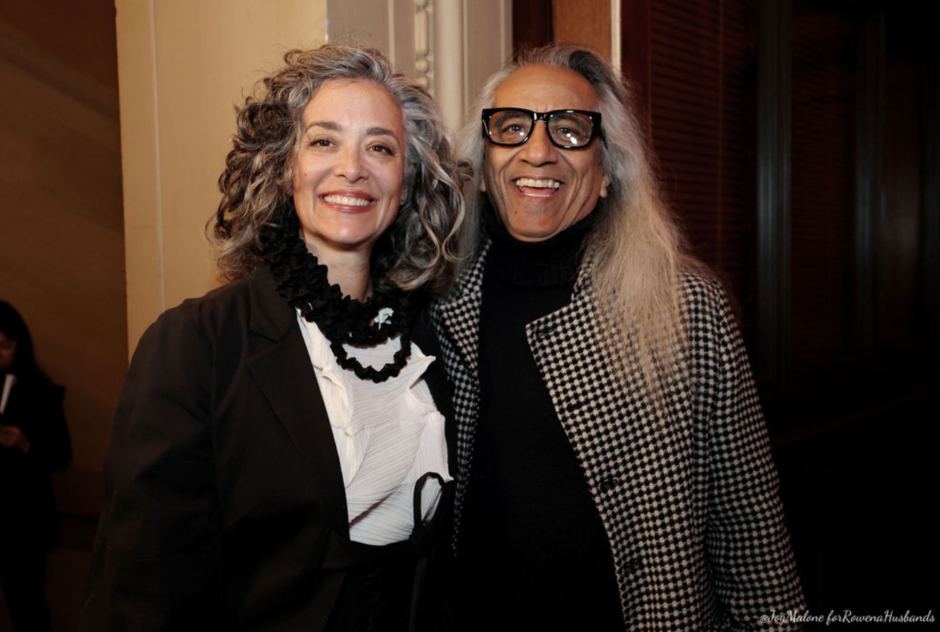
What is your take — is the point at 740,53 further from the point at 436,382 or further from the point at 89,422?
the point at 89,422

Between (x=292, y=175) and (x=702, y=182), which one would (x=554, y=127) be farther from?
(x=702, y=182)

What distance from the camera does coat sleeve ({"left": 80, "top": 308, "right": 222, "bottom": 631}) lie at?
1.14m

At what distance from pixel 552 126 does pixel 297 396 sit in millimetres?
872

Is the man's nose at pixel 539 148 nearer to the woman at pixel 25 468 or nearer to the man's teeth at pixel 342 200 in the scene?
the man's teeth at pixel 342 200

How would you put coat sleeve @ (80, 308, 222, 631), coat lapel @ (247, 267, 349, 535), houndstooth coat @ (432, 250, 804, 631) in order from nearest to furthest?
1. coat sleeve @ (80, 308, 222, 631)
2. coat lapel @ (247, 267, 349, 535)
3. houndstooth coat @ (432, 250, 804, 631)

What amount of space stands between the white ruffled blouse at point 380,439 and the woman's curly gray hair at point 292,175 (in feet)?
0.86

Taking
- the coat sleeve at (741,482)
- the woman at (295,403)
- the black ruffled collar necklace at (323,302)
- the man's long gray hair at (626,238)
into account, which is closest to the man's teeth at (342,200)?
the woman at (295,403)

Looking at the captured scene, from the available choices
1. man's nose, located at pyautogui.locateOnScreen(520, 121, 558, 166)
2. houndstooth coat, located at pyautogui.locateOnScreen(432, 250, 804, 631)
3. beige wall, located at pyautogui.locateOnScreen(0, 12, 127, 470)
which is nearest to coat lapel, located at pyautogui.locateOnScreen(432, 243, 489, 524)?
houndstooth coat, located at pyautogui.locateOnScreen(432, 250, 804, 631)

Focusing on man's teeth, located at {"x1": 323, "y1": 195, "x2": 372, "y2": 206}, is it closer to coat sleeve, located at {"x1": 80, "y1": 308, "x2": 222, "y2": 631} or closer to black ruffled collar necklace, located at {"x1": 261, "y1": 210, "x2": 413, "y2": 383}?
black ruffled collar necklace, located at {"x1": 261, "y1": 210, "x2": 413, "y2": 383}

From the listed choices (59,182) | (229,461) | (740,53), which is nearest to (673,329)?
(229,461)

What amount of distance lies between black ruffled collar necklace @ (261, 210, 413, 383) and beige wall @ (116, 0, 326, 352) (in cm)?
59

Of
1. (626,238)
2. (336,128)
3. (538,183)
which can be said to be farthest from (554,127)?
(336,128)

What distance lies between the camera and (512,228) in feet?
5.61

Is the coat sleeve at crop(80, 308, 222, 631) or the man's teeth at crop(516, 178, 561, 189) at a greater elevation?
the man's teeth at crop(516, 178, 561, 189)
